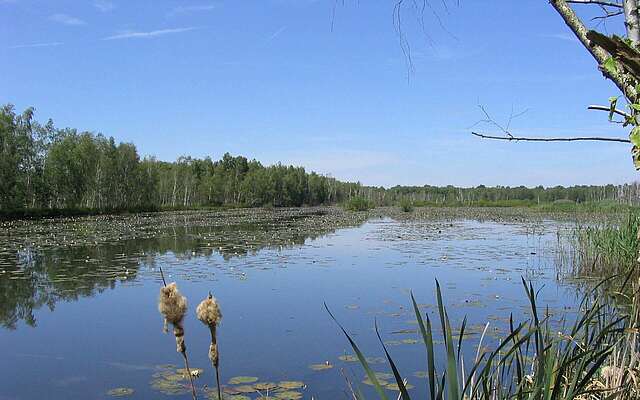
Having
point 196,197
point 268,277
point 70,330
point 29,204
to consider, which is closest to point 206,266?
point 268,277

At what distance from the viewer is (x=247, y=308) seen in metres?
8.52

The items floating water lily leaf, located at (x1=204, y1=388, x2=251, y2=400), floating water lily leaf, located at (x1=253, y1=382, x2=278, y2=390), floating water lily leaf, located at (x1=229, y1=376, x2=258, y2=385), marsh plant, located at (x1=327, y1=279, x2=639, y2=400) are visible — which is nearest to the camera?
marsh plant, located at (x1=327, y1=279, x2=639, y2=400)

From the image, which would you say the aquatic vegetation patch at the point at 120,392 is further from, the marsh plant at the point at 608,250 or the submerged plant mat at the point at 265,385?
the marsh plant at the point at 608,250

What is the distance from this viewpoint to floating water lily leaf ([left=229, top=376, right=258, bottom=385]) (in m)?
5.15

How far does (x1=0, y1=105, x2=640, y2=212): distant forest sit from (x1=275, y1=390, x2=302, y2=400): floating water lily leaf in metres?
10.5

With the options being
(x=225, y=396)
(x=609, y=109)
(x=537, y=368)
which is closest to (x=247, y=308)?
(x=225, y=396)

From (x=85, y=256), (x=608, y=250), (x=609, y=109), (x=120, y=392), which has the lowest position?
(x=120, y=392)

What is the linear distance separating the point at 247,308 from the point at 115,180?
143 feet

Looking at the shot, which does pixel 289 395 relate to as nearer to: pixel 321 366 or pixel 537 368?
pixel 321 366

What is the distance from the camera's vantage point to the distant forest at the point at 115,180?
116 ft

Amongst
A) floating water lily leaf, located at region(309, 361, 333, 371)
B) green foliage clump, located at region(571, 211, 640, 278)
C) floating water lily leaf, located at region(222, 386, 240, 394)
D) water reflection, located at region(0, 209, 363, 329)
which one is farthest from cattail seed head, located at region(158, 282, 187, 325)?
green foliage clump, located at region(571, 211, 640, 278)

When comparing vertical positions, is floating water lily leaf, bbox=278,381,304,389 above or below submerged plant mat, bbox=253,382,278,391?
below

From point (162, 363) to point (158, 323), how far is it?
1.91 metres

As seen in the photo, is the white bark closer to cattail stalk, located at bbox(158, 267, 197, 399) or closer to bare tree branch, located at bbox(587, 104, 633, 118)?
bare tree branch, located at bbox(587, 104, 633, 118)
